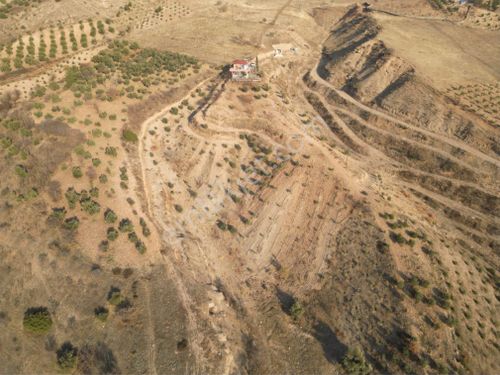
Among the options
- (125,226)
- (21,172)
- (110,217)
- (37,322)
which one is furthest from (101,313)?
(21,172)

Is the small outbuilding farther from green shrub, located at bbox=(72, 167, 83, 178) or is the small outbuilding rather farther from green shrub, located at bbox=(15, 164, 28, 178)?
green shrub, located at bbox=(15, 164, 28, 178)

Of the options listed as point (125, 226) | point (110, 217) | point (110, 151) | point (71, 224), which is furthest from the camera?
point (110, 151)

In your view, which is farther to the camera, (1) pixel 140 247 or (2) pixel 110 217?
(2) pixel 110 217

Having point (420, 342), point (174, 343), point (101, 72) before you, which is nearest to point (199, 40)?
point (101, 72)

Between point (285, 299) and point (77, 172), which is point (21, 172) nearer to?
point (77, 172)

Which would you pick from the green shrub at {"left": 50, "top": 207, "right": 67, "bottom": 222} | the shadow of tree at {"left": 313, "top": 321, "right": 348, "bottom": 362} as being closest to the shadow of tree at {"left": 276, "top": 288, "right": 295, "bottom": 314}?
the shadow of tree at {"left": 313, "top": 321, "right": 348, "bottom": 362}

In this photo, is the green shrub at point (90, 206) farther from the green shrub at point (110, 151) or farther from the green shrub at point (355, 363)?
the green shrub at point (355, 363)
